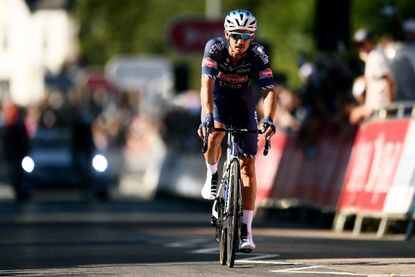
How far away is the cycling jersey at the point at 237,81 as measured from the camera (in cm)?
1542

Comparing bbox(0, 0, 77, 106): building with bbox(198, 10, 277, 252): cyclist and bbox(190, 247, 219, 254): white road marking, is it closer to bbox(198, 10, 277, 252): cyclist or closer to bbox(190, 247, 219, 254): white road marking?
bbox(190, 247, 219, 254): white road marking

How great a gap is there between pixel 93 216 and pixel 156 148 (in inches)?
561

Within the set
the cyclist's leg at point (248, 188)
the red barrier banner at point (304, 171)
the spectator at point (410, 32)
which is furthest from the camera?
the red barrier banner at point (304, 171)

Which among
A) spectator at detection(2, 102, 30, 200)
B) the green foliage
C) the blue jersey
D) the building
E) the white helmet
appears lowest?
the building

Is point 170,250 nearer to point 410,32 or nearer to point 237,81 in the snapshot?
point 237,81

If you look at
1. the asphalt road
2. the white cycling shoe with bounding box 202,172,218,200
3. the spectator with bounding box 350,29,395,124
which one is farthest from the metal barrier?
the white cycling shoe with bounding box 202,172,218,200

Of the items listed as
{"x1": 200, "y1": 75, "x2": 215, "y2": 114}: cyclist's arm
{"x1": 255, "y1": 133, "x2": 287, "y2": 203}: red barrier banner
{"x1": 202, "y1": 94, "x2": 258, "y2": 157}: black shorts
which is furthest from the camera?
{"x1": 255, "y1": 133, "x2": 287, "y2": 203}: red barrier banner

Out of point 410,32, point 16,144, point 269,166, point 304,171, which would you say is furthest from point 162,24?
point 410,32

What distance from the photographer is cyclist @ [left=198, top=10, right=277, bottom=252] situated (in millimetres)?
15273

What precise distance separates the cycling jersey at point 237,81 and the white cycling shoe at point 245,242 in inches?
25.3

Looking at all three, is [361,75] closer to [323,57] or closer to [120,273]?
[323,57]

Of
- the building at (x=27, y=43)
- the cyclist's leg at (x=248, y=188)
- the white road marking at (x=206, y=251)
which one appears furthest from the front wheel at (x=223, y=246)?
the building at (x=27, y=43)

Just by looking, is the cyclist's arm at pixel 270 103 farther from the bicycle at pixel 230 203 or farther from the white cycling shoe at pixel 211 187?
the white cycling shoe at pixel 211 187

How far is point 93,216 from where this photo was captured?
2739 centimetres
